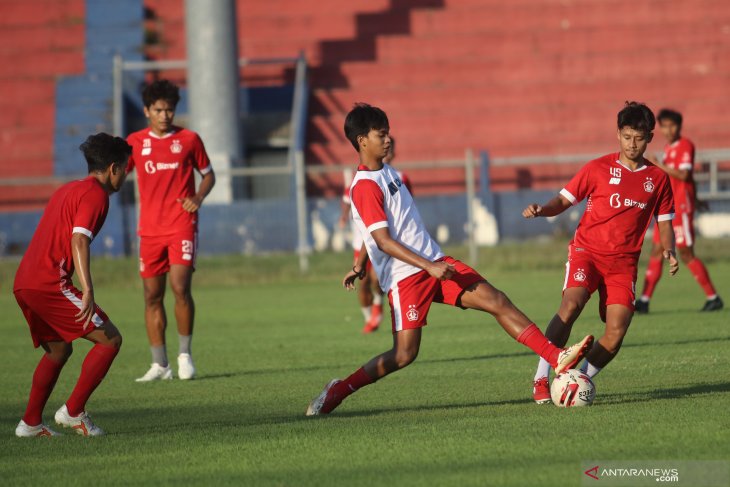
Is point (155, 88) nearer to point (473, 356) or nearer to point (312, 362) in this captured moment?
point (312, 362)

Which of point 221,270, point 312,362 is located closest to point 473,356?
point 312,362

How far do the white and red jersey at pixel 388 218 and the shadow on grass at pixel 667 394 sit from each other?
1.53m

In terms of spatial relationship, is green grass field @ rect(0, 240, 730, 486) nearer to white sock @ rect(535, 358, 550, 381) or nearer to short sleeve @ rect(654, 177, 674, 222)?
white sock @ rect(535, 358, 550, 381)

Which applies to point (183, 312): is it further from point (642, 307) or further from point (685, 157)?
point (685, 157)

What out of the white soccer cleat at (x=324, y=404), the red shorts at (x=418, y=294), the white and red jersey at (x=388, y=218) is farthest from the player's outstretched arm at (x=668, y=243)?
the white soccer cleat at (x=324, y=404)

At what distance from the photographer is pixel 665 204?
28.2ft

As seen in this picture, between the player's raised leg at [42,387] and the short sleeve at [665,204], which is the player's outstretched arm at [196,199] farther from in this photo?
the short sleeve at [665,204]

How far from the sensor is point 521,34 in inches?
1182

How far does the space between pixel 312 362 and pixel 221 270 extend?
469 inches

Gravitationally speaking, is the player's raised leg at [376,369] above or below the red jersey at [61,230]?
below

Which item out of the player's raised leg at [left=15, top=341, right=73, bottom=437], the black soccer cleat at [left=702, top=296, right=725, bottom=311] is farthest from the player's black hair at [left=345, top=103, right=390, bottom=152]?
the black soccer cleat at [left=702, top=296, right=725, bottom=311]

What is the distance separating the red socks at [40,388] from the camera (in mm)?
7555

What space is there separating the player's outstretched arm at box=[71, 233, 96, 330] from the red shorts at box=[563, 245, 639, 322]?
10.4 ft

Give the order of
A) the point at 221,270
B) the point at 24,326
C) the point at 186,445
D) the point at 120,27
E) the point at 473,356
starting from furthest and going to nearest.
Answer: the point at 120,27, the point at 221,270, the point at 24,326, the point at 473,356, the point at 186,445
